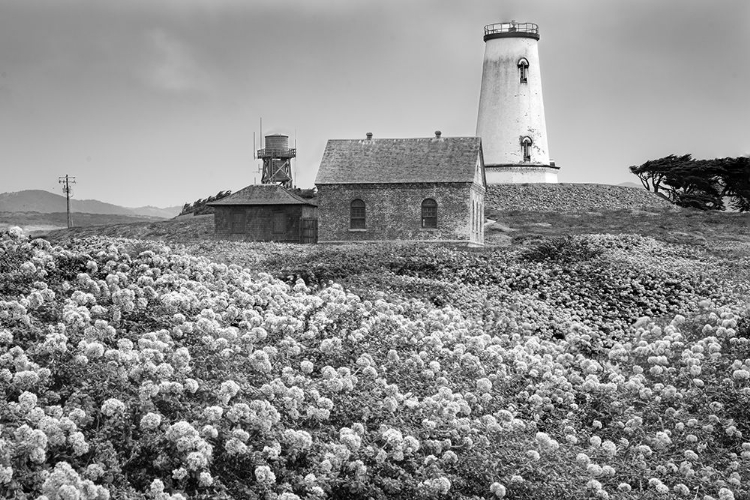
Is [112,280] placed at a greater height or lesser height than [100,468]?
greater

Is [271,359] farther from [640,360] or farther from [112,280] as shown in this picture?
[640,360]

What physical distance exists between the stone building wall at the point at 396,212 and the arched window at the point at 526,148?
21.3 m

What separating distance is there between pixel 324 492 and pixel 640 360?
638cm

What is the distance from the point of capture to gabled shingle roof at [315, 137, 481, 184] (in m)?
42.1

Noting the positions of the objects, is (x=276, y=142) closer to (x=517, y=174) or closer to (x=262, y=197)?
(x=517, y=174)

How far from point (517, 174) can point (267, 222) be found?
24444 millimetres

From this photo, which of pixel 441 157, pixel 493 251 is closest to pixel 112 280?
pixel 493 251

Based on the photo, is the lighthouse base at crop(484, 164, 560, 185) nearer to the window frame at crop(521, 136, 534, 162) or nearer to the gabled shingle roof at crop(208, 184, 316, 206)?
the window frame at crop(521, 136, 534, 162)

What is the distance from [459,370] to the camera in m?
11.0

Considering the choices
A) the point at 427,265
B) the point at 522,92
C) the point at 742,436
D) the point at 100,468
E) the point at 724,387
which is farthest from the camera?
the point at 522,92

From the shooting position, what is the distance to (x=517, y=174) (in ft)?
212

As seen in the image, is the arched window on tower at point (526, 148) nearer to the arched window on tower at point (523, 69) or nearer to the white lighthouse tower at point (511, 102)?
the white lighthouse tower at point (511, 102)

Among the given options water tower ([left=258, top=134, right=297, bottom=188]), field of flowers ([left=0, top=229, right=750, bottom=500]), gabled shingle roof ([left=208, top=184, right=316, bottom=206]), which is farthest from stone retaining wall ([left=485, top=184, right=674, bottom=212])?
field of flowers ([left=0, top=229, right=750, bottom=500])

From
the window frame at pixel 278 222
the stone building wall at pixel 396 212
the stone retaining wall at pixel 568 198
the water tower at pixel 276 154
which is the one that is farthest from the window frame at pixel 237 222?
the water tower at pixel 276 154
